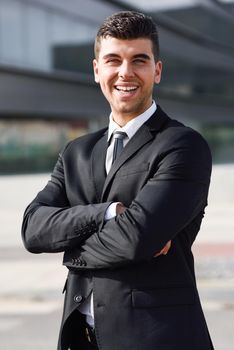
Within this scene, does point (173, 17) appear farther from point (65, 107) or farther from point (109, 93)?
point (109, 93)

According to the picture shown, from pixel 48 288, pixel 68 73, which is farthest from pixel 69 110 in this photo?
pixel 48 288

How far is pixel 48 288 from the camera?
7.60 metres

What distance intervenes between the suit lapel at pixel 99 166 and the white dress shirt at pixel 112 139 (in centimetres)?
2

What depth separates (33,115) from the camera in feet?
99.4

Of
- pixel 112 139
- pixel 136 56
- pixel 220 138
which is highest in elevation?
pixel 220 138

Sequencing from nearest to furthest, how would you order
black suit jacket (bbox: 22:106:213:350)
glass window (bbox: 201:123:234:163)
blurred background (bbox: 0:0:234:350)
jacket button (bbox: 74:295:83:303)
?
black suit jacket (bbox: 22:106:213:350)
jacket button (bbox: 74:295:83:303)
blurred background (bbox: 0:0:234:350)
glass window (bbox: 201:123:234:163)

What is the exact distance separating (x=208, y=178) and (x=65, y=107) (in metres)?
29.5

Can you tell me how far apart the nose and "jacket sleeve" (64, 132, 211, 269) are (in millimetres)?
312

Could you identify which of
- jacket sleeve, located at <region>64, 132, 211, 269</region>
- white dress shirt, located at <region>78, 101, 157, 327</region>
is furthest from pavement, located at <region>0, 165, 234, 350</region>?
jacket sleeve, located at <region>64, 132, 211, 269</region>

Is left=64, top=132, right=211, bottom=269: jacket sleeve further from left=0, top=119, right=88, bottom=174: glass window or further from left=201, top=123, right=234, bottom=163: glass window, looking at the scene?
left=201, top=123, right=234, bottom=163: glass window

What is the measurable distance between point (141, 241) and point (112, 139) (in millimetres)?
480

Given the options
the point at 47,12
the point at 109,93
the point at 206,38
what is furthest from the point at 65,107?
the point at 109,93

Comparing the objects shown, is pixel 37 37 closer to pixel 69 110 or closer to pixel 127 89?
pixel 69 110

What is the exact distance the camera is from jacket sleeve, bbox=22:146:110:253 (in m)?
2.38
